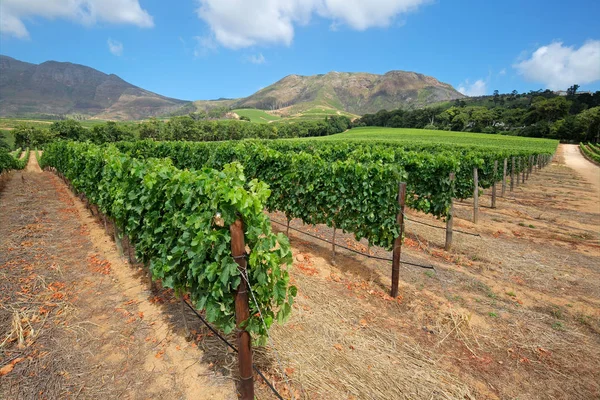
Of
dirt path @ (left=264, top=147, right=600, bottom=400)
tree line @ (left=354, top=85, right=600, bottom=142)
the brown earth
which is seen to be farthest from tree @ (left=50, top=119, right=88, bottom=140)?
tree line @ (left=354, top=85, right=600, bottom=142)

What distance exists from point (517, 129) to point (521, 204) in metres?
95.3

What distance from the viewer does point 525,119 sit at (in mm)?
95125

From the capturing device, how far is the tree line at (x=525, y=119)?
77875 millimetres

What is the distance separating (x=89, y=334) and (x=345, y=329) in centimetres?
464

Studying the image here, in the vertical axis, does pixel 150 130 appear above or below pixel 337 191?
above

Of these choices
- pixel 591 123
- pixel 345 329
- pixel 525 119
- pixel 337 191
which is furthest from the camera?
pixel 525 119

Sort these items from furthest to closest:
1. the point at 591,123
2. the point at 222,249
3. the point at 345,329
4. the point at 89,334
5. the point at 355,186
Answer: the point at 591,123
the point at 355,186
the point at 345,329
the point at 89,334
the point at 222,249

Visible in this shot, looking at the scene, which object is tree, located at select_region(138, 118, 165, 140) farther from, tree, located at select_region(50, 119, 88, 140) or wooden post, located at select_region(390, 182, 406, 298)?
wooden post, located at select_region(390, 182, 406, 298)

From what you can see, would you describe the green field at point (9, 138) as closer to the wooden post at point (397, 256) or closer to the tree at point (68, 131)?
the tree at point (68, 131)

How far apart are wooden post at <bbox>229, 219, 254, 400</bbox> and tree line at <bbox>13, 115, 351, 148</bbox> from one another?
79.6m

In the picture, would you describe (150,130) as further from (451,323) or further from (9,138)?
(451,323)

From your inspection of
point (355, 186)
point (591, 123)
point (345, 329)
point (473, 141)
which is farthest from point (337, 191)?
point (591, 123)

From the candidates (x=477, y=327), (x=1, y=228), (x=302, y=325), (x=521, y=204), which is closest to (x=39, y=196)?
(x=1, y=228)

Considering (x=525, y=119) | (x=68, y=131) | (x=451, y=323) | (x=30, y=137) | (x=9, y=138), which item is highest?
(x=525, y=119)
